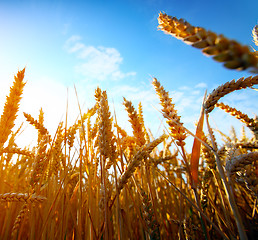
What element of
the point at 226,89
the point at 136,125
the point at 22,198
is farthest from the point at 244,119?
the point at 22,198

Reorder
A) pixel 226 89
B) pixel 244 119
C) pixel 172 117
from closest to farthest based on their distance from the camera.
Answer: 1. pixel 226 89
2. pixel 172 117
3. pixel 244 119

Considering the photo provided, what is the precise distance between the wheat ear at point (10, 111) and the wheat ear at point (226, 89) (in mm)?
1174

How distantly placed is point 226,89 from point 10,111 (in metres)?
1.30

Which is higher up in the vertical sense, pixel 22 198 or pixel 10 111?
pixel 10 111

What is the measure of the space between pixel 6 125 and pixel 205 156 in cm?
134

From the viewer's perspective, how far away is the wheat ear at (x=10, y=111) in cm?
114

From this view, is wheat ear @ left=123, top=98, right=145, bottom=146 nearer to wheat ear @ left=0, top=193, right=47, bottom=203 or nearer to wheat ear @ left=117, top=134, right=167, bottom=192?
wheat ear @ left=117, top=134, right=167, bottom=192

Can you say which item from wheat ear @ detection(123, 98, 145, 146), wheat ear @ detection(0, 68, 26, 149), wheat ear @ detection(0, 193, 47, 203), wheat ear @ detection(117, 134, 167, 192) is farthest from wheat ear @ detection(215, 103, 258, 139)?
wheat ear @ detection(0, 68, 26, 149)

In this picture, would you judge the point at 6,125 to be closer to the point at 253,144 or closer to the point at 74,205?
the point at 74,205

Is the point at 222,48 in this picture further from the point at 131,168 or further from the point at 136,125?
the point at 136,125

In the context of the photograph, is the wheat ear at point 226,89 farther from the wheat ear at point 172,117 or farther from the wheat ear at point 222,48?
the wheat ear at point 222,48

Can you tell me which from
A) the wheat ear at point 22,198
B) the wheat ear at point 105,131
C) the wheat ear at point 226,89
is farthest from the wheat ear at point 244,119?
the wheat ear at point 22,198

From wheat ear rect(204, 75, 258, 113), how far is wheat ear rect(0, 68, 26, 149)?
1174 millimetres

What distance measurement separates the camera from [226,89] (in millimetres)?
934
